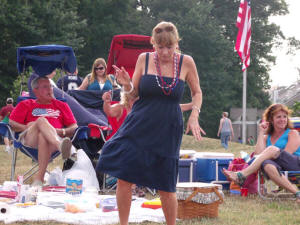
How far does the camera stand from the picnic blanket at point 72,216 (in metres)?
3.83

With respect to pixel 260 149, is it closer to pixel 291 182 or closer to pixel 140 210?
pixel 291 182

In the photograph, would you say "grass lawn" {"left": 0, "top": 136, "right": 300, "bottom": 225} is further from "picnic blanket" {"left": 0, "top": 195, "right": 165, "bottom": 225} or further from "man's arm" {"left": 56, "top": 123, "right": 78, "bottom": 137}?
"man's arm" {"left": 56, "top": 123, "right": 78, "bottom": 137}

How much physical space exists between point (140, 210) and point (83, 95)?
10.3 feet

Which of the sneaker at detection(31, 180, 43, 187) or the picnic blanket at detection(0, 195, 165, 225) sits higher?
the picnic blanket at detection(0, 195, 165, 225)

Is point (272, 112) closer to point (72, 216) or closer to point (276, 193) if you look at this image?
point (276, 193)

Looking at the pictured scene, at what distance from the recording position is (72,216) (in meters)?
3.97

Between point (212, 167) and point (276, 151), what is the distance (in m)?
0.96

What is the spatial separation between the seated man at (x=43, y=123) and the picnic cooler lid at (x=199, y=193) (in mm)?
1740

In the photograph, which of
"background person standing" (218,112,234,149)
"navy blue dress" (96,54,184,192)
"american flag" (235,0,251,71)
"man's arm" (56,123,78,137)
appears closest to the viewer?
"navy blue dress" (96,54,184,192)

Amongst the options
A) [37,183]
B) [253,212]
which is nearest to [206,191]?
[253,212]

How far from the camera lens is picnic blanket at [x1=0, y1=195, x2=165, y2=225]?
383 cm

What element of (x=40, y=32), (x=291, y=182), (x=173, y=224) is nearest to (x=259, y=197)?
(x=291, y=182)

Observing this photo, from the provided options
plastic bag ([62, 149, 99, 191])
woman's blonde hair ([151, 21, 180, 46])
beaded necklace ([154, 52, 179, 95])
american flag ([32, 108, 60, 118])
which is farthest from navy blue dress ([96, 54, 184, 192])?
american flag ([32, 108, 60, 118])

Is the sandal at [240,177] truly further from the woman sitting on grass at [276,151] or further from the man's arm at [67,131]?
the man's arm at [67,131]
